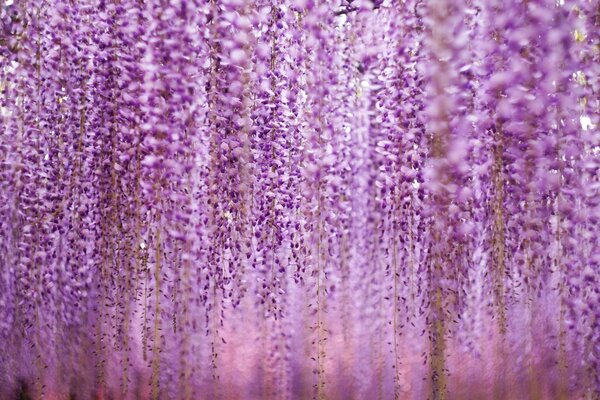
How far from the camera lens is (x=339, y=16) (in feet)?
10.2

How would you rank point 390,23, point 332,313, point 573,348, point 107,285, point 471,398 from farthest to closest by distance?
point 332,313 → point 471,398 → point 107,285 → point 573,348 → point 390,23

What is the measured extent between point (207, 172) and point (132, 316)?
112cm

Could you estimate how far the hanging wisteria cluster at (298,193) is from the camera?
208 centimetres

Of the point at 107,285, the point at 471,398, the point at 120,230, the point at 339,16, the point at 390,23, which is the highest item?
the point at 339,16

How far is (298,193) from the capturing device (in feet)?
9.26

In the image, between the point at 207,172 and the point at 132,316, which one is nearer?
the point at 207,172

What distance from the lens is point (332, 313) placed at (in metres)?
3.58

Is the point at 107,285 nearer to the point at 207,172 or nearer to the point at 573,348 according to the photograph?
the point at 207,172

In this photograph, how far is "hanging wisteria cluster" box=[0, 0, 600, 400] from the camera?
6.82 ft

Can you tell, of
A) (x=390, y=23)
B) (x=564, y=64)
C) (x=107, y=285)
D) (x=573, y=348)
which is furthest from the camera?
(x=107, y=285)

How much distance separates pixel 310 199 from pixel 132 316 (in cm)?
119

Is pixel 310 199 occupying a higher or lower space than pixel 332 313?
higher

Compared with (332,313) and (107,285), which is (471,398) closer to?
(332,313)

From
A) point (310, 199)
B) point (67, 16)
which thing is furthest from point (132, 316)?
point (67, 16)
